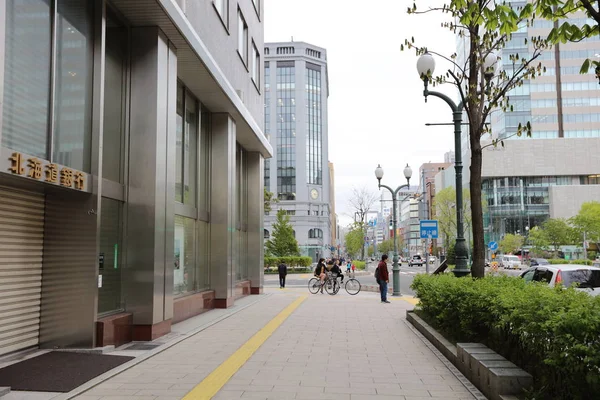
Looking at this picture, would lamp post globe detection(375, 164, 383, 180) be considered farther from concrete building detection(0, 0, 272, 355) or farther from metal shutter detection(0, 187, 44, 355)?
metal shutter detection(0, 187, 44, 355)

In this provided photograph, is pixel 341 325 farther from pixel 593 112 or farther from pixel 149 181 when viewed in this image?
pixel 593 112

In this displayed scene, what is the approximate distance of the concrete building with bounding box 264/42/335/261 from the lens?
109 m

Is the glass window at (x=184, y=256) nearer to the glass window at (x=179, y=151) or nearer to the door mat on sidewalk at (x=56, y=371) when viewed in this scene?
the glass window at (x=179, y=151)

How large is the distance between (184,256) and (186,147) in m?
3.01

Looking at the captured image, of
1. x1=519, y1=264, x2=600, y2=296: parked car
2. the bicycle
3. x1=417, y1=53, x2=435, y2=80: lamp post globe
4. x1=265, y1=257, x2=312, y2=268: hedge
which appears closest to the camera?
x1=417, y1=53, x2=435, y2=80: lamp post globe

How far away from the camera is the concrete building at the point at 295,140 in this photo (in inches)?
4274

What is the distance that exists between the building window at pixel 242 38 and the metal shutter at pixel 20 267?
41.2 ft

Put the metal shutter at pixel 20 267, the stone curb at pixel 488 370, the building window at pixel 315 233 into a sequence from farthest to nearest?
the building window at pixel 315 233 → the metal shutter at pixel 20 267 → the stone curb at pixel 488 370

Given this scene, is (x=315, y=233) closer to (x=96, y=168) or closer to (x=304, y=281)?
(x=304, y=281)

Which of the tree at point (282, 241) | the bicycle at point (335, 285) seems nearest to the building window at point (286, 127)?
the tree at point (282, 241)

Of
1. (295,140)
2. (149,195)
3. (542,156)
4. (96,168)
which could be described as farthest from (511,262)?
(96,168)

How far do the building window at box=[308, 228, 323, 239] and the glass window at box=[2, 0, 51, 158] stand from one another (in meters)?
101

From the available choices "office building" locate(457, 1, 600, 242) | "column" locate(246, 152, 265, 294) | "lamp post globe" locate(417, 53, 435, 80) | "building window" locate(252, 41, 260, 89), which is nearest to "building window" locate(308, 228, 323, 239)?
"office building" locate(457, 1, 600, 242)

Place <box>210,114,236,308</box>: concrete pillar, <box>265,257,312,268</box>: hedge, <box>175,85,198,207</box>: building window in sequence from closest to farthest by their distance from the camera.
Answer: <box>175,85,198,207</box>: building window < <box>210,114,236,308</box>: concrete pillar < <box>265,257,312,268</box>: hedge
